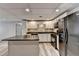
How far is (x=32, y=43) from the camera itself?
144 inches

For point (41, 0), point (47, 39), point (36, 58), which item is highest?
point (41, 0)

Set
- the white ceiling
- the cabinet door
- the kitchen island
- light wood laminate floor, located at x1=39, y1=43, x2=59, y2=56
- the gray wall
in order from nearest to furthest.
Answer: the white ceiling
the kitchen island
light wood laminate floor, located at x1=39, y1=43, x2=59, y2=56
the gray wall
the cabinet door

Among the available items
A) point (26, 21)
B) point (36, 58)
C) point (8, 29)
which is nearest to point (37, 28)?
point (26, 21)

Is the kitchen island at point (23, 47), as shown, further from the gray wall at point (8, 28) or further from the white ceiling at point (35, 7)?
the gray wall at point (8, 28)

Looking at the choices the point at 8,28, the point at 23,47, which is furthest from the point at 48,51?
the point at 8,28

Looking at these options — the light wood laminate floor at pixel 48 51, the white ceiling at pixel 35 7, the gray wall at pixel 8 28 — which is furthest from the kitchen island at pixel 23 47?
the gray wall at pixel 8 28

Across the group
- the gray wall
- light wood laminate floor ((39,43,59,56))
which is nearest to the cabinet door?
the gray wall

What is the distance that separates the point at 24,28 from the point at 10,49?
4475 millimetres

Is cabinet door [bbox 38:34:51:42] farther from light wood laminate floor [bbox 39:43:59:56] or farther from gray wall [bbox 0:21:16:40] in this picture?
light wood laminate floor [bbox 39:43:59:56]

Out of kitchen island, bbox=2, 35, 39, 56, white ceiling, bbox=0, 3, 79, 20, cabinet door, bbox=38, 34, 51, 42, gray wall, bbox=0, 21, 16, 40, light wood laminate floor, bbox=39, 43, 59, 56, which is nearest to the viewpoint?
white ceiling, bbox=0, 3, 79, 20

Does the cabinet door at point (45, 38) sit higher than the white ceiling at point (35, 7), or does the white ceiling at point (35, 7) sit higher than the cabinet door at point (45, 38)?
the white ceiling at point (35, 7)

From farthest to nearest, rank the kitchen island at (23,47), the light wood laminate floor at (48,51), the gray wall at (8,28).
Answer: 1. the gray wall at (8,28)
2. the light wood laminate floor at (48,51)
3. the kitchen island at (23,47)

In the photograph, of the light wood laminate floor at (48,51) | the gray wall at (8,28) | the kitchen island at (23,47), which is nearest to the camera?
the kitchen island at (23,47)

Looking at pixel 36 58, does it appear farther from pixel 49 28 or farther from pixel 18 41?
pixel 49 28
